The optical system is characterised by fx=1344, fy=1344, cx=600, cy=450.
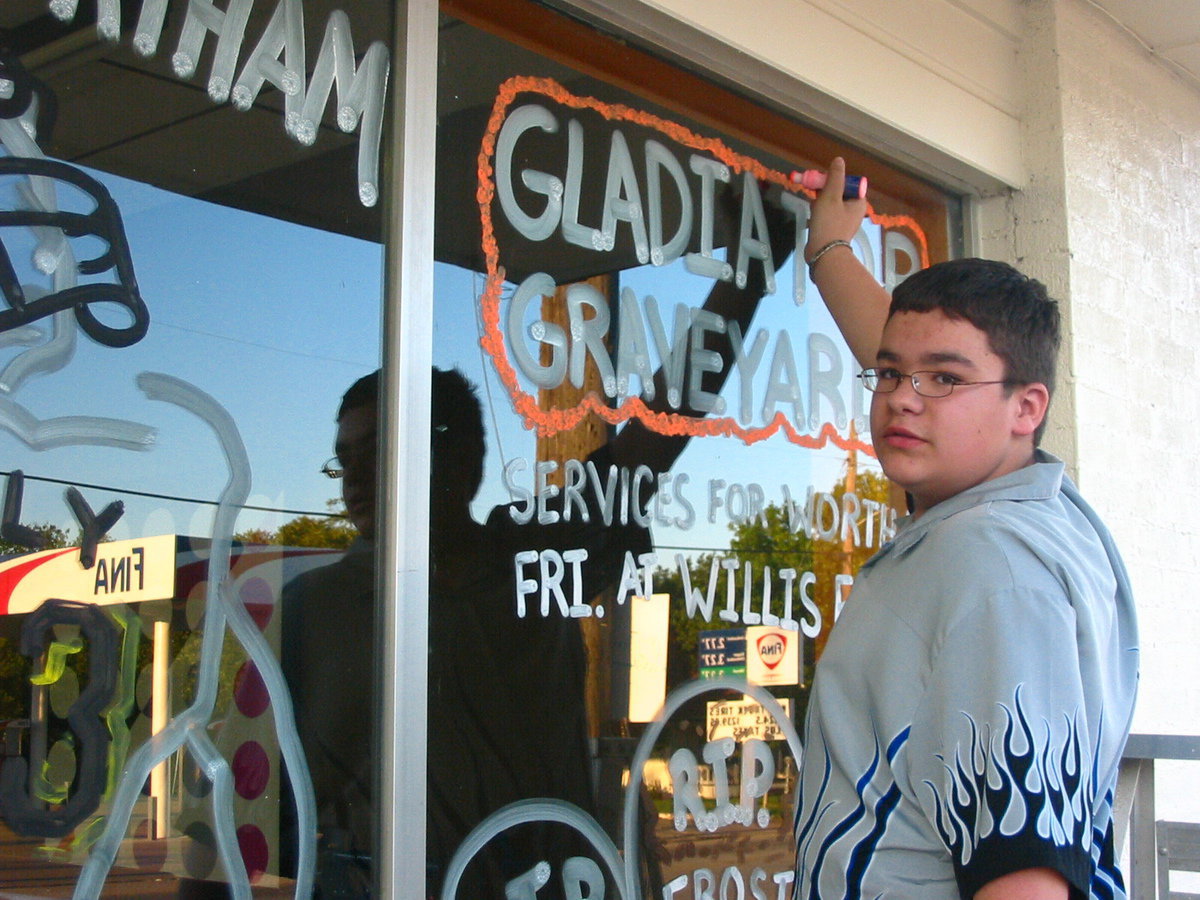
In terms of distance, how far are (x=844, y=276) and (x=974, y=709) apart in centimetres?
150

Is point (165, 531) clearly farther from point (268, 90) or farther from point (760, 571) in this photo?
point (760, 571)

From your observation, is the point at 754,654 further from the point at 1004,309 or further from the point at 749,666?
the point at 1004,309

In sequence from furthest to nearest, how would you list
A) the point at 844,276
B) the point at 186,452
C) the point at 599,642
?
1. the point at 844,276
2. the point at 599,642
3. the point at 186,452

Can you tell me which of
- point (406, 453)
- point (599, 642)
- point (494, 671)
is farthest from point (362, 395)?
point (599, 642)

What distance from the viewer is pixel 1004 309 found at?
1.71 meters

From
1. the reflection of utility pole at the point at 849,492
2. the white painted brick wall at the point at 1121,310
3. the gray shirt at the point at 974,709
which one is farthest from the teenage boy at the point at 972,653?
the white painted brick wall at the point at 1121,310

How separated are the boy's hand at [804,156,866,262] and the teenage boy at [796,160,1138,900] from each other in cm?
117

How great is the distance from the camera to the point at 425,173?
2.35 metres

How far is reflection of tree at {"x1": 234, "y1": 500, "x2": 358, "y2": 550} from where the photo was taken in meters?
2.09

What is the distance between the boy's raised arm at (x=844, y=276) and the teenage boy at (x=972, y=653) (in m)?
0.69

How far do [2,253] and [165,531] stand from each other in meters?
0.45

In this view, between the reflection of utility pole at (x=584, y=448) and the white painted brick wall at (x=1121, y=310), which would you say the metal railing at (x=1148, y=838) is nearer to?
the reflection of utility pole at (x=584, y=448)

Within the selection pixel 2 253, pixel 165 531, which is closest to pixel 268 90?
pixel 2 253

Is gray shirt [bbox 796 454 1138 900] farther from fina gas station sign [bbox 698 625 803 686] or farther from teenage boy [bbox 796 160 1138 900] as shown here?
fina gas station sign [bbox 698 625 803 686]
